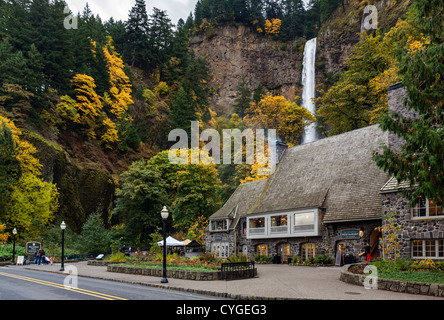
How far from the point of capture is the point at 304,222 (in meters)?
29.8

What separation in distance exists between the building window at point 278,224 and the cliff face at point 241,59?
55.6m

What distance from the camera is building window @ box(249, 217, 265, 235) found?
3384 cm

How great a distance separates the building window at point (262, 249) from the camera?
33816 millimetres

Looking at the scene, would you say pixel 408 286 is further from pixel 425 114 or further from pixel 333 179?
pixel 333 179

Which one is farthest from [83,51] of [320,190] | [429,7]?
[429,7]

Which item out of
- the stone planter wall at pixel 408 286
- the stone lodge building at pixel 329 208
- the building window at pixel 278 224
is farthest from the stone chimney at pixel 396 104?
the stone planter wall at pixel 408 286

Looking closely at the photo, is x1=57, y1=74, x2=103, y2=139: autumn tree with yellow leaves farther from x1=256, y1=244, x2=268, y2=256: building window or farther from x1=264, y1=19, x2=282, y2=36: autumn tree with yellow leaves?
x1=264, y1=19, x2=282, y2=36: autumn tree with yellow leaves

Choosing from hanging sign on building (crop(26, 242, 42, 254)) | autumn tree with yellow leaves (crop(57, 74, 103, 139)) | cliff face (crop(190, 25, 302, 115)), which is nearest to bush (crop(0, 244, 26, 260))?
hanging sign on building (crop(26, 242, 42, 254))

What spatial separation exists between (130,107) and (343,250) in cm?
4616

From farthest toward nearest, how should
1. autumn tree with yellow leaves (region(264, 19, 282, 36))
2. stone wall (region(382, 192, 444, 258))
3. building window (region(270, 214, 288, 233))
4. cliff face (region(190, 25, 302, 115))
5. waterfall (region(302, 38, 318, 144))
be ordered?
autumn tree with yellow leaves (region(264, 19, 282, 36)), cliff face (region(190, 25, 302, 115)), waterfall (region(302, 38, 318, 144)), building window (region(270, 214, 288, 233)), stone wall (region(382, 192, 444, 258))

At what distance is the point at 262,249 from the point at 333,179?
9.89 meters

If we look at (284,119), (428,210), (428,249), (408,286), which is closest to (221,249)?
(428,249)

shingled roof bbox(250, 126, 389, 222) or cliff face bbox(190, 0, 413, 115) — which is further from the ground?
cliff face bbox(190, 0, 413, 115)
